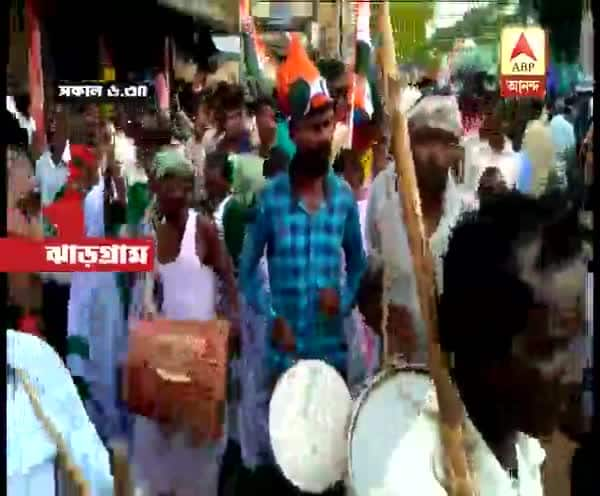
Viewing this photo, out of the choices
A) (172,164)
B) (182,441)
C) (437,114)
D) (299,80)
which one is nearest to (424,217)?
(437,114)

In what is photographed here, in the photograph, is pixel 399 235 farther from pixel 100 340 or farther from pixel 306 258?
pixel 100 340

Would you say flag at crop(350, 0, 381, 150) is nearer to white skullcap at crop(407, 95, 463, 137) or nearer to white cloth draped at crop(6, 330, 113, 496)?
white skullcap at crop(407, 95, 463, 137)

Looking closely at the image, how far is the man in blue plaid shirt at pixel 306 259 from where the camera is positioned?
1744 mm

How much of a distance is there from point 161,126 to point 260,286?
263 mm

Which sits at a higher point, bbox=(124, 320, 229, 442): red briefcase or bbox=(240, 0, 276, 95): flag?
bbox=(240, 0, 276, 95): flag

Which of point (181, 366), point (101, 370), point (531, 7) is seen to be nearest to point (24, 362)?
point (101, 370)

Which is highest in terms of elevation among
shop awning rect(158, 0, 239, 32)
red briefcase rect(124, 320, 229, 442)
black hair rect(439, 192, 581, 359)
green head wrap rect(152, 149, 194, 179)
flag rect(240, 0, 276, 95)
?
shop awning rect(158, 0, 239, 32)

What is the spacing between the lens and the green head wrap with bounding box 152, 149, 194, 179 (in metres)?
1.74

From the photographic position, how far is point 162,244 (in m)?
1.75

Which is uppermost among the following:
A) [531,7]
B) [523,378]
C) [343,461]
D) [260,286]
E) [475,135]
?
[531,7]

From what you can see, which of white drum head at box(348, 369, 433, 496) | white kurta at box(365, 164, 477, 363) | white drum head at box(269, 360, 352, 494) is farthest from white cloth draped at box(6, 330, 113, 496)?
white kurta at box(365, 164, 477, 363)

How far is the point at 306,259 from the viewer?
175 cm

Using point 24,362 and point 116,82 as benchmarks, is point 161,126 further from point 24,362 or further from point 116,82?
point 24,362

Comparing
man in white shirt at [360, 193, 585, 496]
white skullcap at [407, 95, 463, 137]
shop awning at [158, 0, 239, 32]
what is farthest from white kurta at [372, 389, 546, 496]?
shop awning at [158, 0, 239, 32]
